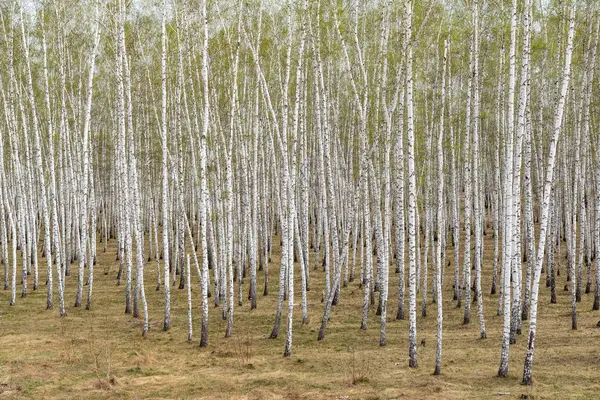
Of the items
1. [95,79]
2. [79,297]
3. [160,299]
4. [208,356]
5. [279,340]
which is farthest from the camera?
[95,79]

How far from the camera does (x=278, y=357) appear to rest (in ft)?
33.6

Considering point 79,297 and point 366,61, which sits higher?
point 366,61

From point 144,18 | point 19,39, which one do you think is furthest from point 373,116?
point 19,39

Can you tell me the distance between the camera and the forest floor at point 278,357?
26.7 feet

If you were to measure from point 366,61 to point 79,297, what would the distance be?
10.5m

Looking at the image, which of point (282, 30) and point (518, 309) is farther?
point (282, 30)

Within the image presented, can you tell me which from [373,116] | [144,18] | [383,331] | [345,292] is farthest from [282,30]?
[383,331]

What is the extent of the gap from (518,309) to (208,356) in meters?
6.33

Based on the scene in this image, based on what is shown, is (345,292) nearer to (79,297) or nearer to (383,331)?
(383,331)

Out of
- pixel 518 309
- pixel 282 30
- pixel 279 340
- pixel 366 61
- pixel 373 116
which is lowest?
pixel 279 340

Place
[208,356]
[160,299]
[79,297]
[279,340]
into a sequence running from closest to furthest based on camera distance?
[208,356] < [279,340] < [79,297] < [160,299]

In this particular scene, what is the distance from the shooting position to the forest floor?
8.15m

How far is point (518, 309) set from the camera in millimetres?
10898

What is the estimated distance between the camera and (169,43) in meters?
16.6
